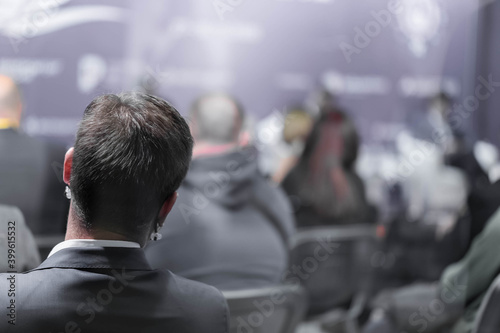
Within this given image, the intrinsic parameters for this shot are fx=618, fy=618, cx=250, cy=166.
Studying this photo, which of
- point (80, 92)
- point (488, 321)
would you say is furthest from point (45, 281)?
point (488, 321)

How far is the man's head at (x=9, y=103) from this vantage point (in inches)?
87.7

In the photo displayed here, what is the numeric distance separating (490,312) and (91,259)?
215cm

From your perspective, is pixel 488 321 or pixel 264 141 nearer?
pixel 264 141

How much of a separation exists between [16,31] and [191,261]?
108 cm

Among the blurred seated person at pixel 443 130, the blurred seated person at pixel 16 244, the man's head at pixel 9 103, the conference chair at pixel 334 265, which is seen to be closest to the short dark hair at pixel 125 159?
the blurred seated person at pixel 16 244

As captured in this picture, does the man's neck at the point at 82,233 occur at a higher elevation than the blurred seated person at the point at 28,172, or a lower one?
higher

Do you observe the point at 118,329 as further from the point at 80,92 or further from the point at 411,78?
the point at 411,78

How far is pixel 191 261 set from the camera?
2.43 m

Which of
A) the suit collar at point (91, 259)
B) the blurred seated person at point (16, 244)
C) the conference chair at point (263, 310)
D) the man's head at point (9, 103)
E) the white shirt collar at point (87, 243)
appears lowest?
the conference chair at point (263, 310)

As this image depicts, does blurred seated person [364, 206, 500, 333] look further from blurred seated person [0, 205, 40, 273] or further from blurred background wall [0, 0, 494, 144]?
blurred seated person [0, 205, 40, 273]
